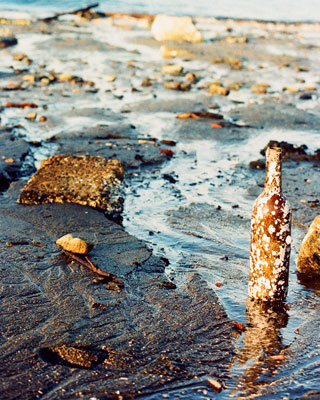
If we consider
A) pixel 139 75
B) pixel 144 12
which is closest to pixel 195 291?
pixel 139 75

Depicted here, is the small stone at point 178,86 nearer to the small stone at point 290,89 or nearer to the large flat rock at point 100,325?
the small stone at point 290,89

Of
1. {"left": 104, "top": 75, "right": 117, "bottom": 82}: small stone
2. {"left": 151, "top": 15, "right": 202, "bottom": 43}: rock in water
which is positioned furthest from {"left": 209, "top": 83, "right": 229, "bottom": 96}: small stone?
{"left": 151, "top": 15, "right": 202, "bottom": 43}: rock in water

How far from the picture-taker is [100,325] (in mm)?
3805

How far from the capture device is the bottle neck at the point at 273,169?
3.72 metres

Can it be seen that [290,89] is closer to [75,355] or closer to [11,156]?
[11,156]

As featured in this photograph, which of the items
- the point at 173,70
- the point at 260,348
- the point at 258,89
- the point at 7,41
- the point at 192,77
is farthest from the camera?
the point at 7,41

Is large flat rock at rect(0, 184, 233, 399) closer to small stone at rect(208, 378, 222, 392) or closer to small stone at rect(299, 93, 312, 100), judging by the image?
small stone at rect(208, 378, 222, 392)

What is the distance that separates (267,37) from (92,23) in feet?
23.5

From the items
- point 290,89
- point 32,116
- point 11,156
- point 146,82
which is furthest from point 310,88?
point 11,156

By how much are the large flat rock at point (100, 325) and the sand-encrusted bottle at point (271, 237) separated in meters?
0.40

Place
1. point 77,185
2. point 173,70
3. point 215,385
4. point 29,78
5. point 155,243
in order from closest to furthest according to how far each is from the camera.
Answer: point 215,385 → point 155,243 → point 77,185 → point 29,78 → point 173,70

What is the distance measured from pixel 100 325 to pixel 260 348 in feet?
3.52

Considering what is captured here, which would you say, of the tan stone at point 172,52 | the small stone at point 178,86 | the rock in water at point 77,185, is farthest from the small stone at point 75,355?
the tan stone at point 172,52

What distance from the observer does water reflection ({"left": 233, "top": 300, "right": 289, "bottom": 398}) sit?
10.7 feet
